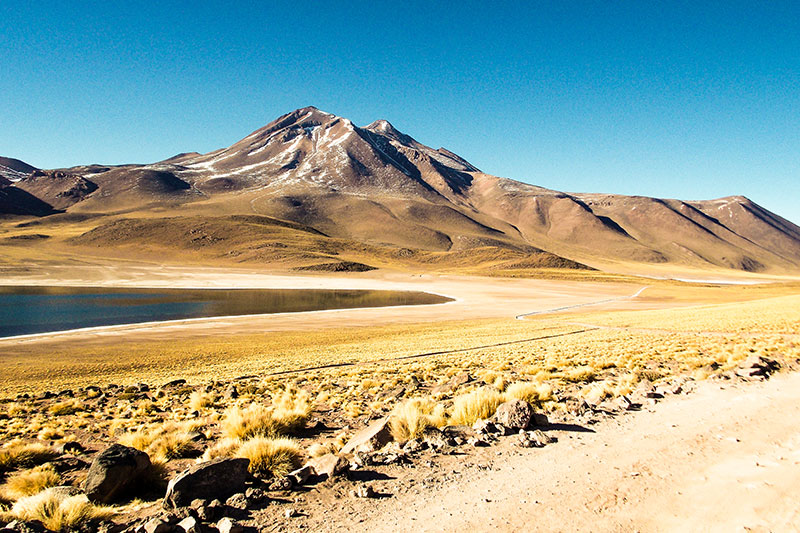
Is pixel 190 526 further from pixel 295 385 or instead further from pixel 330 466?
pixel 295 385

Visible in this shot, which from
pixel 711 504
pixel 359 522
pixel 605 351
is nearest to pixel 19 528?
pixel 359 522

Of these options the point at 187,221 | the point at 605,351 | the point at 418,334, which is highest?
the point at 187,221

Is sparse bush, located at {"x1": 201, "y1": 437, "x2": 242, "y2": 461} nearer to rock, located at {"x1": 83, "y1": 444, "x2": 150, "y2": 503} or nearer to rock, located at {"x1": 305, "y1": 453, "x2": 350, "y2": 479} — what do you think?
rock, located at {"x1": 83, "y1": 444, "x2": 150, "y2": 503}

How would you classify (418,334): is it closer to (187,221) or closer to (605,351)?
(605,351)

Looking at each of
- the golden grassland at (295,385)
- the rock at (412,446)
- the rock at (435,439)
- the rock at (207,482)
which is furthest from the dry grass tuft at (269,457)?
the rock at (435,439)

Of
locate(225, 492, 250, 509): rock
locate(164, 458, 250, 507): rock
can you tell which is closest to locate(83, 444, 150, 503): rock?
locate(164, 458, 250, 507): rock

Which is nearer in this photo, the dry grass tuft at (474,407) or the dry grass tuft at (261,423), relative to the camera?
the dry grass tuft at (261,423)

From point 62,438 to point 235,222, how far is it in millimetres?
184592

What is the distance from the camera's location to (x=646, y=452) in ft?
21.2

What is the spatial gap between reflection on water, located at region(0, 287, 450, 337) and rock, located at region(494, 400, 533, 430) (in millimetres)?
40663

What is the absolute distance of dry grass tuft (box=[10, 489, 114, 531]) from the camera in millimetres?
4520

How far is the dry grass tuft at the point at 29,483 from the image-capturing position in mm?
5750

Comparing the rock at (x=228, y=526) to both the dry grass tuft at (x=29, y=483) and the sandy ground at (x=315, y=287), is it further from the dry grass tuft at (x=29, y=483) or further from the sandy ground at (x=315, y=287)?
the sandy ground at (x=315, y=287)

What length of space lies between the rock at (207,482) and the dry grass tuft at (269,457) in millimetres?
482
